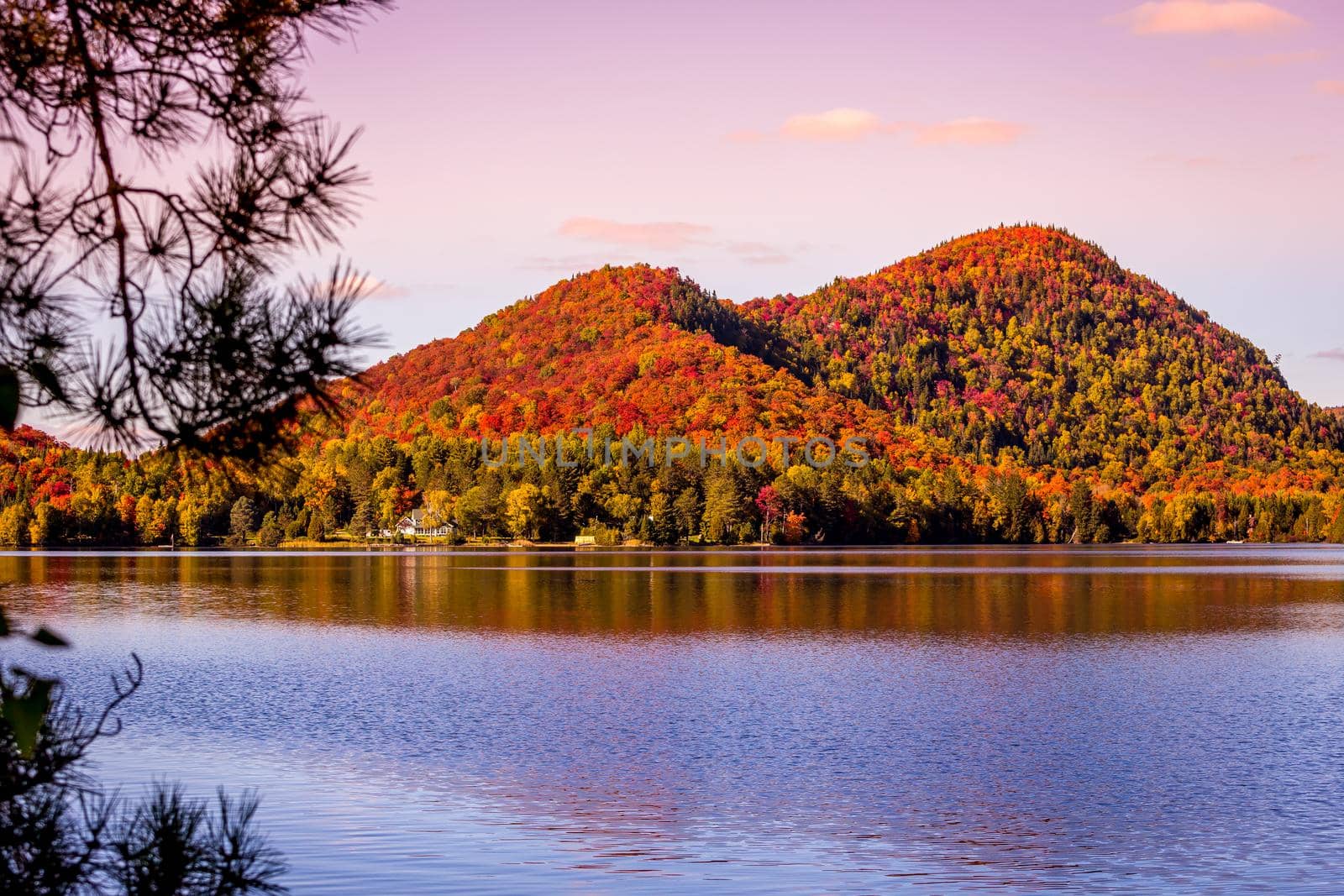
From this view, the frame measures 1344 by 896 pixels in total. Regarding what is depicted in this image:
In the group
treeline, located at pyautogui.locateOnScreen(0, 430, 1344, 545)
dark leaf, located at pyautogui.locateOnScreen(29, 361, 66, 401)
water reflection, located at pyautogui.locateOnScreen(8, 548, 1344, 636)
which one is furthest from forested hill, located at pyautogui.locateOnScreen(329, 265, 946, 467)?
dark leaf, located at pyautogui.locateOnScreen(29, 361, 66, 401)

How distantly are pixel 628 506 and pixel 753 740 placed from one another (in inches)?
4170

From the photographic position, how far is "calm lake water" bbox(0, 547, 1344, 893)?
42.9 feet

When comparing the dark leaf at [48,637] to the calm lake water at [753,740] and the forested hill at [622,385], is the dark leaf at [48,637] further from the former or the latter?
the forested hill at [622,385]

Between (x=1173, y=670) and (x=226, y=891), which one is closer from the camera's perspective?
(x=226, y=891)

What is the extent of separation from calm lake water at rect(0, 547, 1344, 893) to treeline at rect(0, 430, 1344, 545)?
77867mm

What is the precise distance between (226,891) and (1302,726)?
19.3 m

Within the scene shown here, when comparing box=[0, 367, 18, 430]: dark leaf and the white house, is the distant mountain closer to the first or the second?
the white house

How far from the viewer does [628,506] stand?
4946 inches

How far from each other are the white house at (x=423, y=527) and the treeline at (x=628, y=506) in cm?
37

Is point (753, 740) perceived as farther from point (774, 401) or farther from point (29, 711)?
point (774, 401)

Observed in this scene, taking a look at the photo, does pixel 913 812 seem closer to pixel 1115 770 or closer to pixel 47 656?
pixel 1115 770

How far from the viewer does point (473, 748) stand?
19109 mm

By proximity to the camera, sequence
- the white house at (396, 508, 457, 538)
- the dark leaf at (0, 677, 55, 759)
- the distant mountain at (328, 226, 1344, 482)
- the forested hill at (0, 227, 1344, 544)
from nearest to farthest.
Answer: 1. the dark leaf at (0, 677, 55, 759)
2. the forested hill at (0, 227, 1344, 544)
3. the white house at (396, 508, 457, 538)
4. the distant mountain at (328, 226, 1344, 482)

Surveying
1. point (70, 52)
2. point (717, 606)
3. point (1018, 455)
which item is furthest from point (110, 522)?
point (70, 52)
